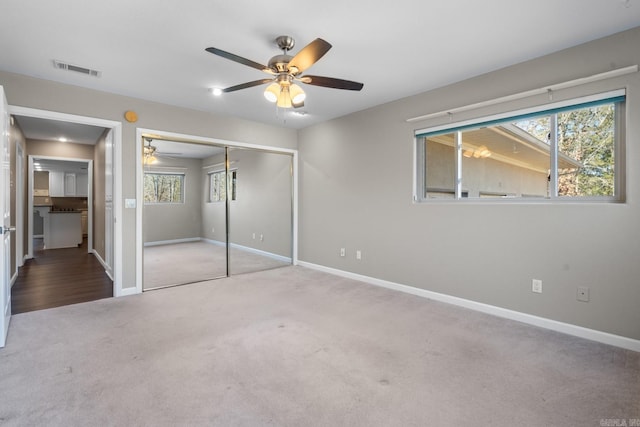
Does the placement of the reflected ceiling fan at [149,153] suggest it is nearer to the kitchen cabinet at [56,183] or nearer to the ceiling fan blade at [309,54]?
the ceiling fan blade at [309,54]

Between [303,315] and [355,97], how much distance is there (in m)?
2.68

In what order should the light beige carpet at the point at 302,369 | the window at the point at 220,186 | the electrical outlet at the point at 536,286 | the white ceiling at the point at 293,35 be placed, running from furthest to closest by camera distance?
1. the window at the point at 220,186
2. the electrical outlet at the point at 536,286
3. the white ceiling at the point at 293,35
4. the light beige carpet at the point at 302,369

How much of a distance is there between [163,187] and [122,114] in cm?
117

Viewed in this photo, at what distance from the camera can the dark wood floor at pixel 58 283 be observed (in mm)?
3521

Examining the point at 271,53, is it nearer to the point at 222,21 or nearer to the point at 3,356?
the point at 222,21

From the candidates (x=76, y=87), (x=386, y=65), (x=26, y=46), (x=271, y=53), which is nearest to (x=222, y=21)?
(x=271, y=53)

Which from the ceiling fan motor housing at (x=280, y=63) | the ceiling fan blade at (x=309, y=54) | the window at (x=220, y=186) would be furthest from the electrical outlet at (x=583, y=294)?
the window at (x=220, y=186)

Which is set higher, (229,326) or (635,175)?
(635,175)

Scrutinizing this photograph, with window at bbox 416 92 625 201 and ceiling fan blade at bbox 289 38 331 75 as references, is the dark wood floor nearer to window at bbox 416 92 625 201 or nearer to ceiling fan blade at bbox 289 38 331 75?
ceiling fan blade at bbox 289 38 331 75

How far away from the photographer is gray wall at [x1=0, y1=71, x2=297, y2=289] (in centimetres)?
319

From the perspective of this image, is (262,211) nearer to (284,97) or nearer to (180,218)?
(180,218)

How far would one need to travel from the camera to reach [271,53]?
272cm

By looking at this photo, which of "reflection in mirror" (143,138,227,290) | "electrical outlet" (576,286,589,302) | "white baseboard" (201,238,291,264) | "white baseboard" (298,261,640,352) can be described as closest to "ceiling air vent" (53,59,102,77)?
"reflection in mirror" (143,138,227,290)

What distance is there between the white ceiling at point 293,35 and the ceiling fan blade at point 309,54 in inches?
12.7
